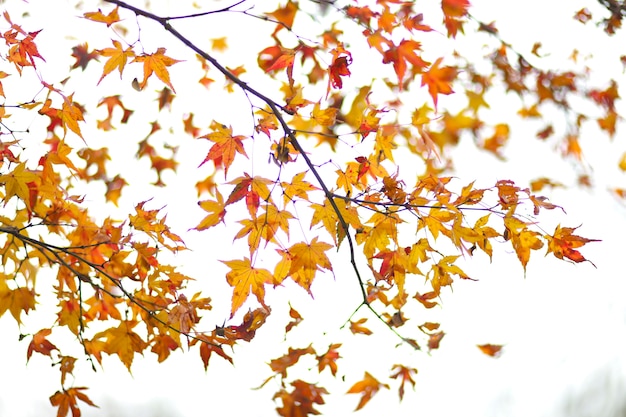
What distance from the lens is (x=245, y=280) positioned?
3.84ft

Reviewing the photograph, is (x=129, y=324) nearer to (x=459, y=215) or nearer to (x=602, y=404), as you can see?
(x=459, y=215)

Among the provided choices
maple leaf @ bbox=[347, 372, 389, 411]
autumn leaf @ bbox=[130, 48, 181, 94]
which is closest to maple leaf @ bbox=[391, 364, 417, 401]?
maple leaf @ bbox=[347, 372, 389, 411]

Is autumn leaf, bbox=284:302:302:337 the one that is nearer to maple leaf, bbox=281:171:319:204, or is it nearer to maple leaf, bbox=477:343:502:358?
maple leaf, bbox=281:171:319:204

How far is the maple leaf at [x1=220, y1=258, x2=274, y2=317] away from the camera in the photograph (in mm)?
1157

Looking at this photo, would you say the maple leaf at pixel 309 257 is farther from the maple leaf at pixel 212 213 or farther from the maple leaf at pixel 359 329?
the maple leaf at pixel 359 329

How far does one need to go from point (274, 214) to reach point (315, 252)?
0.35 feet

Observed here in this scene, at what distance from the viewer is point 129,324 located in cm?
136

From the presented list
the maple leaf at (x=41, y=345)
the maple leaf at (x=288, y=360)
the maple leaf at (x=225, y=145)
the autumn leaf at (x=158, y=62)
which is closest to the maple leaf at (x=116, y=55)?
the autumn leaf at (x=158, y=62)

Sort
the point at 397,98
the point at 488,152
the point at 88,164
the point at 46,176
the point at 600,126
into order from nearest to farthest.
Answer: the point at 46,176, the point at 88,164, the point at 397,98, the point at 600,126, the point at 488,152

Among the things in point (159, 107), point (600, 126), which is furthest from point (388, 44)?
point (600, 126)

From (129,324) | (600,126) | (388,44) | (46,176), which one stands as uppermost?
(600,126)

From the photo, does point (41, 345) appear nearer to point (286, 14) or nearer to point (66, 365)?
point (66, 365)

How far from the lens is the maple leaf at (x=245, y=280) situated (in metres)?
1.16

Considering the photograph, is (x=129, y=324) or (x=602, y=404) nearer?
(x=129, y=324)
